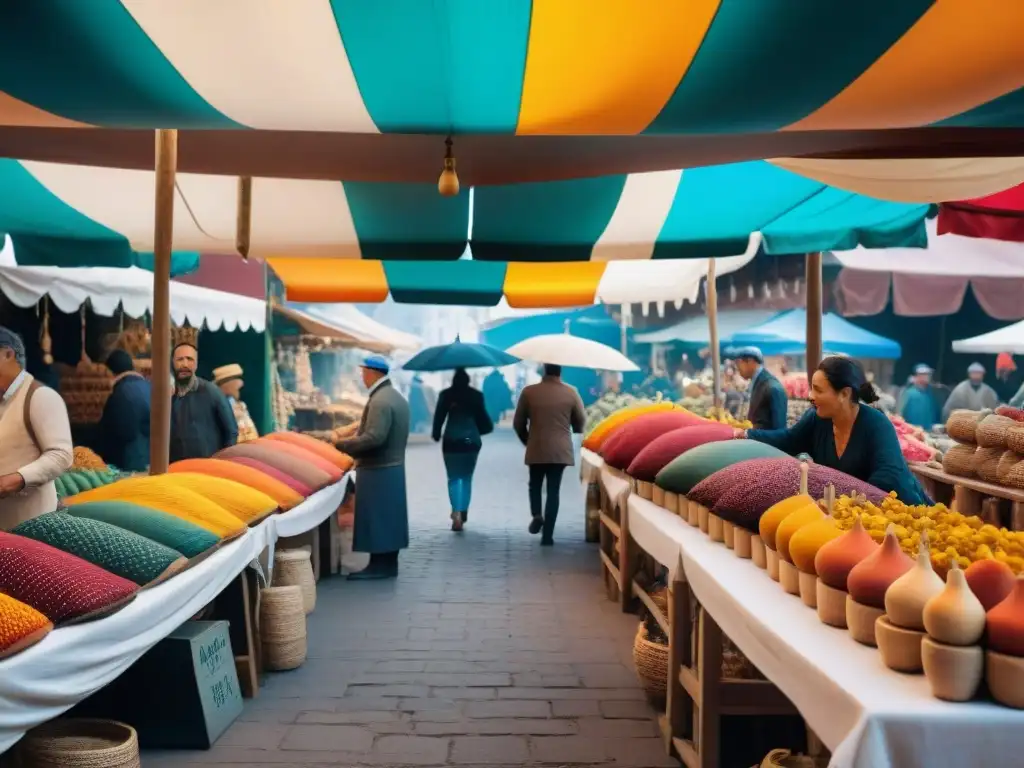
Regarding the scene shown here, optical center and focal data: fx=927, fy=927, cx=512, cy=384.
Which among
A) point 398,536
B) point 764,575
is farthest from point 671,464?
point 398,536

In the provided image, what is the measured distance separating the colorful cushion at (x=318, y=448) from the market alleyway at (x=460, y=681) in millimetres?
825

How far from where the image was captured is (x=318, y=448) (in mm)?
6344

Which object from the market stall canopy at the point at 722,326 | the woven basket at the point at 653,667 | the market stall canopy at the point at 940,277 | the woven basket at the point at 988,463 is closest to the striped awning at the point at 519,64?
the woven basket at the point at 653,667

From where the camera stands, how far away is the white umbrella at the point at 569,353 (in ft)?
26.1

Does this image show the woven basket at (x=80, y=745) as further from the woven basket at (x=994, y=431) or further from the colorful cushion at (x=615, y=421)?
the woven basket at (x=994, y=431)

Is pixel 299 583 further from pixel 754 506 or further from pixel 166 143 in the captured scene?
pixel 754 506

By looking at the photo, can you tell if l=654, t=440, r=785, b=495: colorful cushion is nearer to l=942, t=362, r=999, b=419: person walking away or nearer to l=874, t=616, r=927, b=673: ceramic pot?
l=874, t=616, r=927, b=673: ceramic pot

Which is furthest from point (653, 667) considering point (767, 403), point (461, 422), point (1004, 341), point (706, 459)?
point (1004, 341)

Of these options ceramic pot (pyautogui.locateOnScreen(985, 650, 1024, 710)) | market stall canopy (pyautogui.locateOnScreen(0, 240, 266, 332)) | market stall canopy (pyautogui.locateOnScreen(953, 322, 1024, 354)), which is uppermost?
market stall canopy (pyautogui.locateOnScreen(0, 240, 266, 332))

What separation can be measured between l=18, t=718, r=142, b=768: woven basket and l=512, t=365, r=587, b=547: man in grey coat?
4.99 m

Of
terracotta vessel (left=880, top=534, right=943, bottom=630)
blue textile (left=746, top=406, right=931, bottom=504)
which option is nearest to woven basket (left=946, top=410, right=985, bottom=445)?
blue textile (left=746, top=406, right=931, bottom=504)

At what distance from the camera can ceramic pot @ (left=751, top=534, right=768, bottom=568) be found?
9.46 ft

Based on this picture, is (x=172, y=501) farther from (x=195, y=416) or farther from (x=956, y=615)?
(x=956, y=615)

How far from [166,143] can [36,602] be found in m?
2.20
